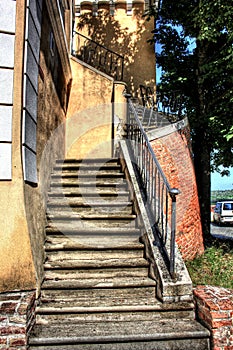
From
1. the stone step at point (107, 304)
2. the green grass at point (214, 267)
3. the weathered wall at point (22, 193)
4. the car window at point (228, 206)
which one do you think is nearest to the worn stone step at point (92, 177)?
the weathered wall at point (22, 193)

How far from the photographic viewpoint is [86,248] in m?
4.19

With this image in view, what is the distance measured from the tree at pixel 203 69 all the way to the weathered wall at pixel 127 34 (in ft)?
1.60

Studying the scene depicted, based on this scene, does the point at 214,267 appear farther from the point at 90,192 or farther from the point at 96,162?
the point at 96,162

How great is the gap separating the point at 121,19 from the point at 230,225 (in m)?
14.3

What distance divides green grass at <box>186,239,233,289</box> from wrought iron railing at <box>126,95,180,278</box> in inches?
41.8

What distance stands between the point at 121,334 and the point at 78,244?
4.88ft

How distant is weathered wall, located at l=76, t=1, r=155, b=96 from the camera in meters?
10.3

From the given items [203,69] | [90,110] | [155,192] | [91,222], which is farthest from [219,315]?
[203,69]

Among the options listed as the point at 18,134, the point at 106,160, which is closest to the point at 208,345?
the point at 18,134

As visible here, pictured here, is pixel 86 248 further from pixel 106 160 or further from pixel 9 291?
pixel 106 160

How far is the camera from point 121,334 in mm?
3016

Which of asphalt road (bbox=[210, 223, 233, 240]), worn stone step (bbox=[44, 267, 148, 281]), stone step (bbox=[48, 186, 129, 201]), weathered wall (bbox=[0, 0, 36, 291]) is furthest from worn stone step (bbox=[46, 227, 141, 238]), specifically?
asphalt road (bbox=[210, 223, 233, 240])

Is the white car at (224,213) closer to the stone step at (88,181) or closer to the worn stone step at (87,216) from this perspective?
the stone step at (88,181)

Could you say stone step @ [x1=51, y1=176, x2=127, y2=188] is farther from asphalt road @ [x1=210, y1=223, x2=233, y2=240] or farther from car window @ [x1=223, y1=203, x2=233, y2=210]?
car window @ [x1=223, y1=203, x2=233, y2=210]
